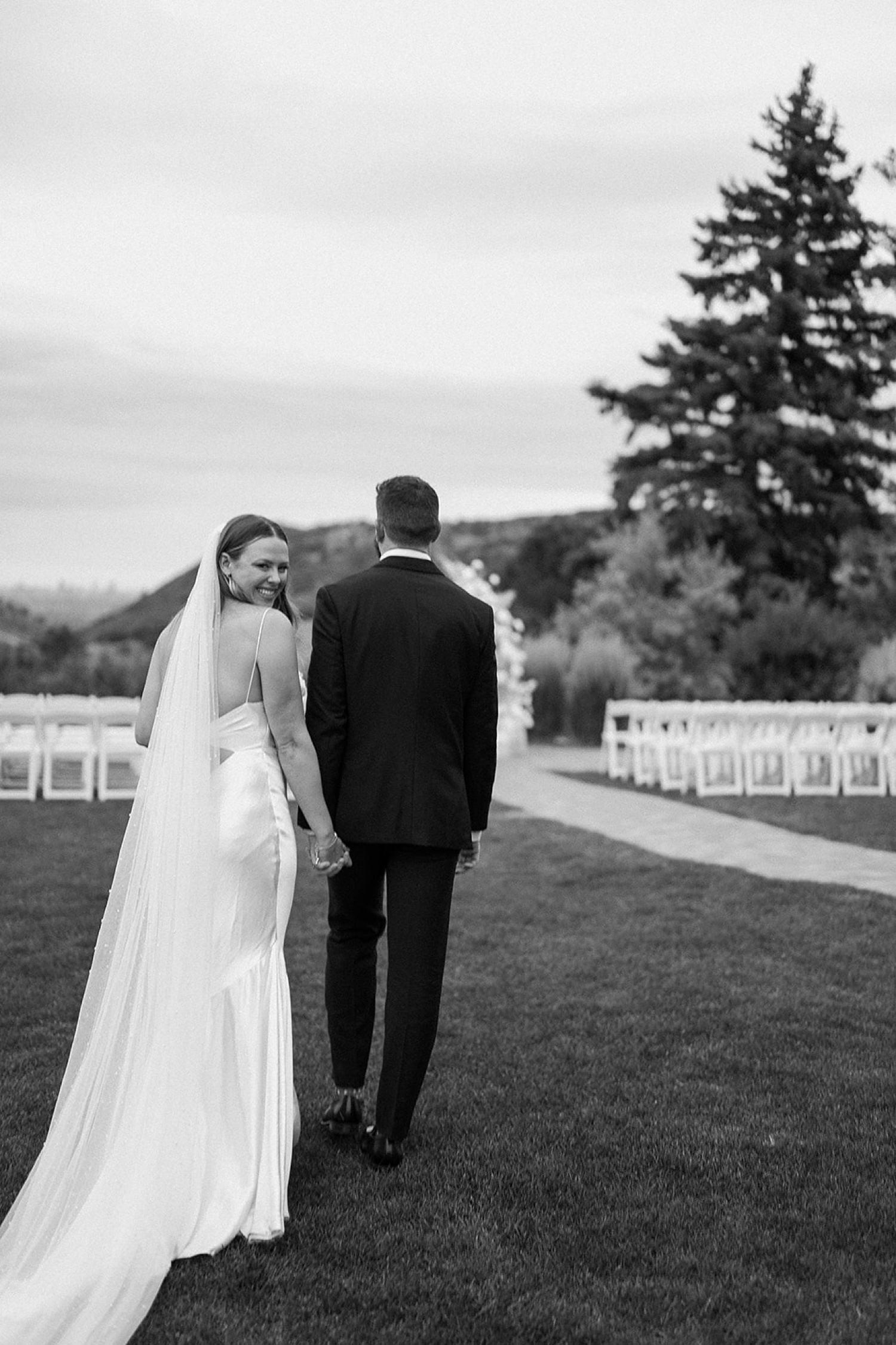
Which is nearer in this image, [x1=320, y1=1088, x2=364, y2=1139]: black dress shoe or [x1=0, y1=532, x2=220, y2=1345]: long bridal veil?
[x1=0, y1=532, x2=220, y2=1345]: long bridal veil

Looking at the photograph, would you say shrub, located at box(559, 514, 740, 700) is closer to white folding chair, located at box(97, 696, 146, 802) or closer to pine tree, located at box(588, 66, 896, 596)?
pine tree, located at box(588, 66, 896, 596)

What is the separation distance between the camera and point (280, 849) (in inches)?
156

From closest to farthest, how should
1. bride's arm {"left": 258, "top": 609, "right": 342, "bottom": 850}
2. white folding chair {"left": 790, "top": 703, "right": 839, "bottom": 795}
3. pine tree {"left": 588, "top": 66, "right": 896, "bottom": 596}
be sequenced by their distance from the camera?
bride's arm {"left": 258, "top": 609, "right": 342, "bottom": 850}
white folding chair {"left": 790, "top": 703, "right": 839, "bottom": 795}
pine tree {"left": 588, "top": 66, "right": 896, "bottom": 596}

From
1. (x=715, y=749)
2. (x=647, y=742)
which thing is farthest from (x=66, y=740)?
(x=715, y=749)

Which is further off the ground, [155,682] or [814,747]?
[155,682]

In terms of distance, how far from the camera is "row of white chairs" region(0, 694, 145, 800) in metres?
13.8

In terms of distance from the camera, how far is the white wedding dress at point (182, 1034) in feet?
11.1

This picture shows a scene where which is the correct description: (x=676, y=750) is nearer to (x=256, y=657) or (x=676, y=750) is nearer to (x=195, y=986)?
(x=256, y=657)

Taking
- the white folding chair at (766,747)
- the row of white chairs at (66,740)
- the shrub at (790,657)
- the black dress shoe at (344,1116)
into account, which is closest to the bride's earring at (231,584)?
the black dress shoe at (344,1116)

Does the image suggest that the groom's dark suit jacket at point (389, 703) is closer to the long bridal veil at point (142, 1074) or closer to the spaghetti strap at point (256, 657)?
the spaghetti strap at point (256, 657)

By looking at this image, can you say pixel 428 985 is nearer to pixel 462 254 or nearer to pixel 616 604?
pixel 462 254

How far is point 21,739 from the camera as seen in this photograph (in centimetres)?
1491

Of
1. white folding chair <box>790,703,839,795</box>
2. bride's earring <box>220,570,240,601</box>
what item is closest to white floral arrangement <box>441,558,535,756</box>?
white folding chair <box>790,703,839,795</box>

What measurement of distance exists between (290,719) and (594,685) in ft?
60.2
